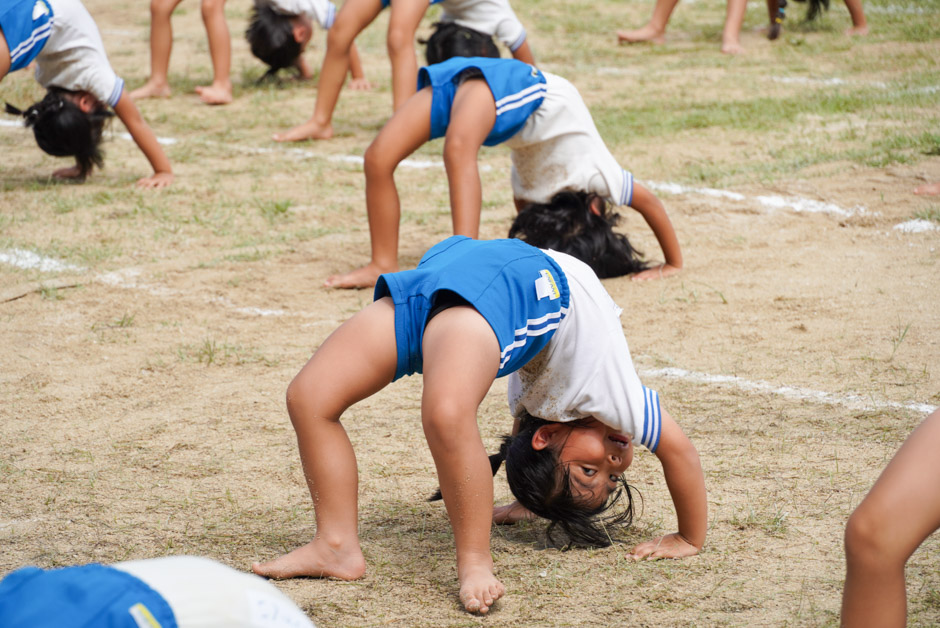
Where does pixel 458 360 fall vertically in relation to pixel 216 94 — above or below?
above

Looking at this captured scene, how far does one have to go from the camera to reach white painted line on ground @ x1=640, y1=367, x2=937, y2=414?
10.0ft

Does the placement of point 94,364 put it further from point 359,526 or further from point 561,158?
point 561,158

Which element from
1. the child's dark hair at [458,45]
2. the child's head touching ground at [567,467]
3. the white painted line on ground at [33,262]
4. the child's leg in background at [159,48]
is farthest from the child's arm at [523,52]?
the child's head touching ground at [567,467]

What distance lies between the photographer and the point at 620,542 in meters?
2.50

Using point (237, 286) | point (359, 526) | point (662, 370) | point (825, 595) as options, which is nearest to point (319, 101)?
point (237, 286)

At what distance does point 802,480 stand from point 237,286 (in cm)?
259

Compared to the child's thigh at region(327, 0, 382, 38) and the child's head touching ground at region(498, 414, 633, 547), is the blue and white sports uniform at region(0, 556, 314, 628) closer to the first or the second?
the child's head touching ground at region(498, 414, 633, 547)

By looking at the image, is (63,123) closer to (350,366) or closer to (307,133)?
(307,133)

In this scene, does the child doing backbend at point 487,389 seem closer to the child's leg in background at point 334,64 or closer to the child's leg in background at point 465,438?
the child's leg in background at point 465,438

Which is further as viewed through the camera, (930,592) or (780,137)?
(780,137)

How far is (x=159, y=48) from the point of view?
752cm

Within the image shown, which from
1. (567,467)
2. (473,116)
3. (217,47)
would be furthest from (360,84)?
(567,467)

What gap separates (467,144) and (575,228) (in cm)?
61

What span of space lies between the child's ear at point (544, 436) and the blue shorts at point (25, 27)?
4.00 metres
